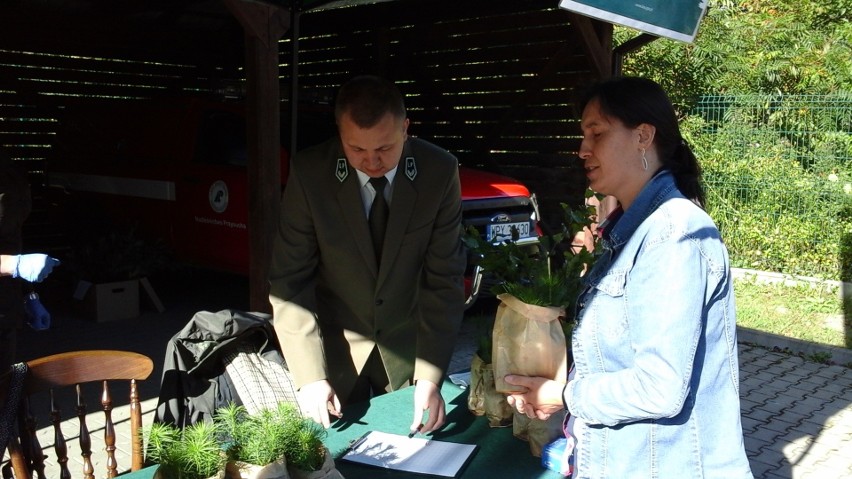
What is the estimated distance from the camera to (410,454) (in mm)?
2094

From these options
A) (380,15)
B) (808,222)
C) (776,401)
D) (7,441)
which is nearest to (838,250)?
(808,222)

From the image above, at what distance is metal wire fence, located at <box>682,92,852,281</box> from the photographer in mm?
8680

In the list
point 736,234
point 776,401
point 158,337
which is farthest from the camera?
point 736,234

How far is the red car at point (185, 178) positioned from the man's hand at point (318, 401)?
4137mm

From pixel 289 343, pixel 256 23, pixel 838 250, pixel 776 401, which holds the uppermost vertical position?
pixel 256 23

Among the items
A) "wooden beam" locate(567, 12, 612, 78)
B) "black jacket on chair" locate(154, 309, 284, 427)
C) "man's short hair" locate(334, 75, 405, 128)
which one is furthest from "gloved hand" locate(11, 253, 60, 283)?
"wooden beam" locate(567, 12, 612, 78)

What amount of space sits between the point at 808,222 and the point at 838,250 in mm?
443

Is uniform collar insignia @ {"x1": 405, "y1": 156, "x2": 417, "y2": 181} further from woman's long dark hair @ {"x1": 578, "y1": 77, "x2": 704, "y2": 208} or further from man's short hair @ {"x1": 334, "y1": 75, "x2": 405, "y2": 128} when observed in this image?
woman's long dark hair @ {"x1": 578, "y1": 77, "x2": 704, "y2": 208}

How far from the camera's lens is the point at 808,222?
895 centimetres

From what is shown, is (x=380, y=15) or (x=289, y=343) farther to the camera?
(x=380, y=15)

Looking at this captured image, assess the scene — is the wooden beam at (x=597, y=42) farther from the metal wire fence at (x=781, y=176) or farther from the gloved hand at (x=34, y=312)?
the gloved hand at (x=34, y=312)

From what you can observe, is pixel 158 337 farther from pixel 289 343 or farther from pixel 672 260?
pixel 672 260

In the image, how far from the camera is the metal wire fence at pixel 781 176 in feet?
28.5

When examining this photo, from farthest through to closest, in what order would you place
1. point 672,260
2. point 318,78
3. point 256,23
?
1. point 318,78
2. point 256,23
3. point 672,260
